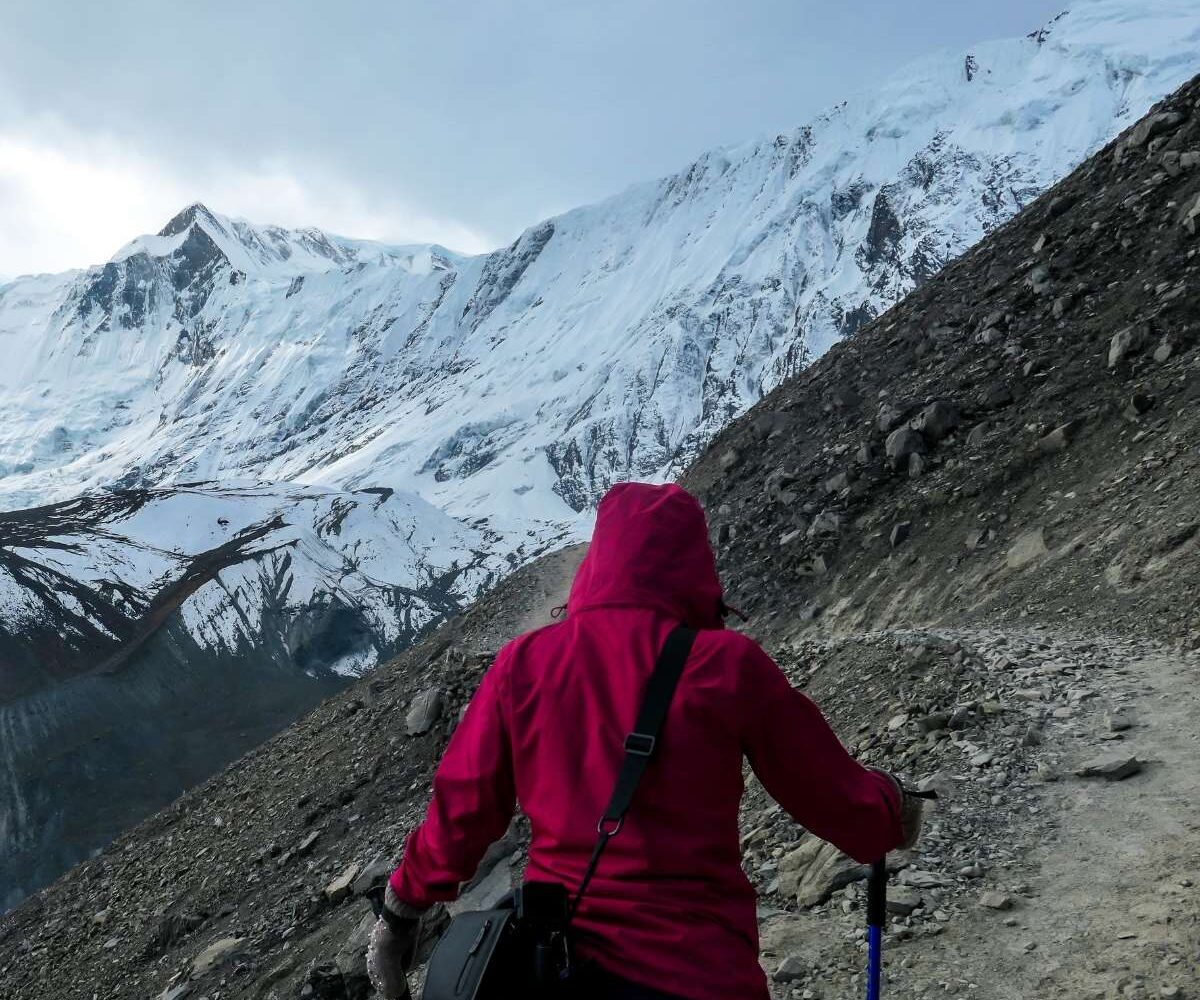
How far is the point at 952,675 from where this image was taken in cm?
735

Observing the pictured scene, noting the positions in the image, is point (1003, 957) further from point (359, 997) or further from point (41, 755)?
point (41, 755)

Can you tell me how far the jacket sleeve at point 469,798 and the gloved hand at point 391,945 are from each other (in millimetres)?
164

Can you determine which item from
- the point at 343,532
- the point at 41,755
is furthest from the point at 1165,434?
the point at 343,532

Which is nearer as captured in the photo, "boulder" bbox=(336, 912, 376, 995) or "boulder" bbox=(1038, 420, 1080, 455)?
"boulder" bbox=(336, 912, 376, 995)

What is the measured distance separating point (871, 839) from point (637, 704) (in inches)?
32.4

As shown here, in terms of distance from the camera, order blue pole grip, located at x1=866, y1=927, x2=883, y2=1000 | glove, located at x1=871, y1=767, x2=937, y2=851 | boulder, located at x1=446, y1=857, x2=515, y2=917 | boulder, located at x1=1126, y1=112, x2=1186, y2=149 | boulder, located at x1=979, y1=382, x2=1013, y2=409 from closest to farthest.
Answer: glove, located at x1=871, y1=767, x2=937, y2=851
blue pole grip, located at x1=866, y1=927, x2=883, y2=1000
boulder, located at x1=446, y1=857, x2=515, y2=917
boulder, located at x1=979, y1=382, x2=1013, y2=409
boulder, located at x1=1126, y1=112, x2=1186, y2=149

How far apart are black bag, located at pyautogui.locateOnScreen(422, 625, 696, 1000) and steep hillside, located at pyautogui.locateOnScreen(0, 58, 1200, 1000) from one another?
8.57 feet

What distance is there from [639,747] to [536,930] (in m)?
0.52

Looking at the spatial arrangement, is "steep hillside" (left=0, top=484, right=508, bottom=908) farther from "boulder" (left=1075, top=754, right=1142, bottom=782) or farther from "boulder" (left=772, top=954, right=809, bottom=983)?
"boulder" (left=1075, top=754, right=1142, bottom=782)

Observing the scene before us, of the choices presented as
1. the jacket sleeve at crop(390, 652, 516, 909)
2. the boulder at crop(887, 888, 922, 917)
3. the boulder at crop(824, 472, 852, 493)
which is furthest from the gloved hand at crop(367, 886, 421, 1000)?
the boulder at crop(824, 472, 852, 493)

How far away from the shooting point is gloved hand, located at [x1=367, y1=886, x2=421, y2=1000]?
2868mm

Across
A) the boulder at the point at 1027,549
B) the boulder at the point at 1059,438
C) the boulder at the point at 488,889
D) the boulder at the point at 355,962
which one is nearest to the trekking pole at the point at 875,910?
the boulder at the point at 355,962

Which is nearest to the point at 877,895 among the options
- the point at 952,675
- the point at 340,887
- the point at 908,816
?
the point at 908,816

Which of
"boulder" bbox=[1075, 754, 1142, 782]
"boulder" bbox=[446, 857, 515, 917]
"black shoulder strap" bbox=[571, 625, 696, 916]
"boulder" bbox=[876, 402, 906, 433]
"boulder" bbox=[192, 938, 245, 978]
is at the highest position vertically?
"black shoulder strap" bbox=[571, 625, 696, 916]
